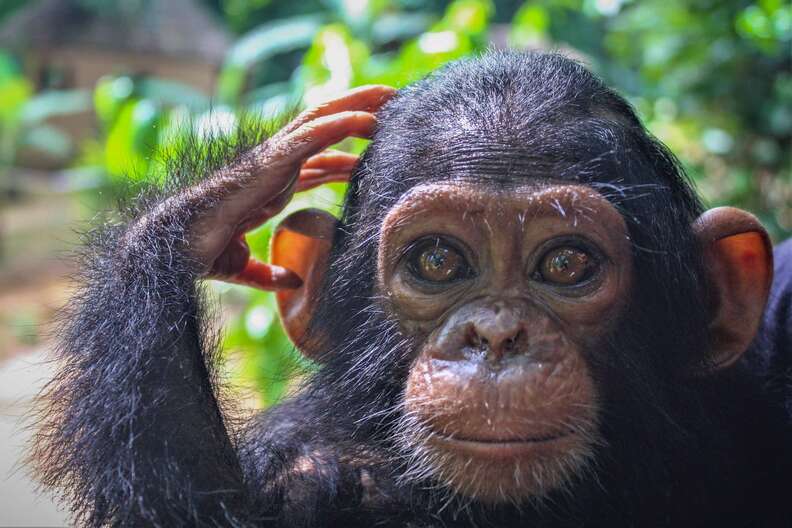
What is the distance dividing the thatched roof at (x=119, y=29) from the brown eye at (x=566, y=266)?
1696 centimetres

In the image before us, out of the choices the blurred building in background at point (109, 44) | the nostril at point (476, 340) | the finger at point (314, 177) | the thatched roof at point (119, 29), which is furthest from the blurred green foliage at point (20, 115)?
the nostril at point (476, 340)

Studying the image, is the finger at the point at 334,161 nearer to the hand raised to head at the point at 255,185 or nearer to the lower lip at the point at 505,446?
the hand raised to head at the point at 255,185

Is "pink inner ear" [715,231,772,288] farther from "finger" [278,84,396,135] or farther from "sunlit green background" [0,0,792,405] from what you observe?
"sunlit green background" [0,0,792,405]

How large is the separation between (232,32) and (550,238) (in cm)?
1834

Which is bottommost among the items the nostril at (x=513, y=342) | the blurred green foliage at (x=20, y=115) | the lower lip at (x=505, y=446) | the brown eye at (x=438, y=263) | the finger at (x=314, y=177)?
the lower lip at (x=505, y=446)

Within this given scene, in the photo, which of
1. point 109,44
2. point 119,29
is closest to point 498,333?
point 109,44

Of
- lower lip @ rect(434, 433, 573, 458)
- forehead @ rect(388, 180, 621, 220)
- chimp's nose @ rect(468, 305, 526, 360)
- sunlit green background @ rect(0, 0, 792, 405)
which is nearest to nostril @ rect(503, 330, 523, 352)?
chimp's nose @ rect(468, 305, 526, 360)

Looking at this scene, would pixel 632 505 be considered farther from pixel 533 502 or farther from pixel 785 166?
pixel 785 166

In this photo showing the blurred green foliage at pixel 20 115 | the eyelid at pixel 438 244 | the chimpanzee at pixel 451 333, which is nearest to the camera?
the chimpanzee at pixel 451 333

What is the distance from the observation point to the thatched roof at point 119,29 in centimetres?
1886

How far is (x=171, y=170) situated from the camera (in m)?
3.18

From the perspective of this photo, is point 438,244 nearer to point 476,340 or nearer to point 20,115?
point 476,340

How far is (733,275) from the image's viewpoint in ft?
9.69

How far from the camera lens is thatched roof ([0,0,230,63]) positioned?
18859 millimetres
